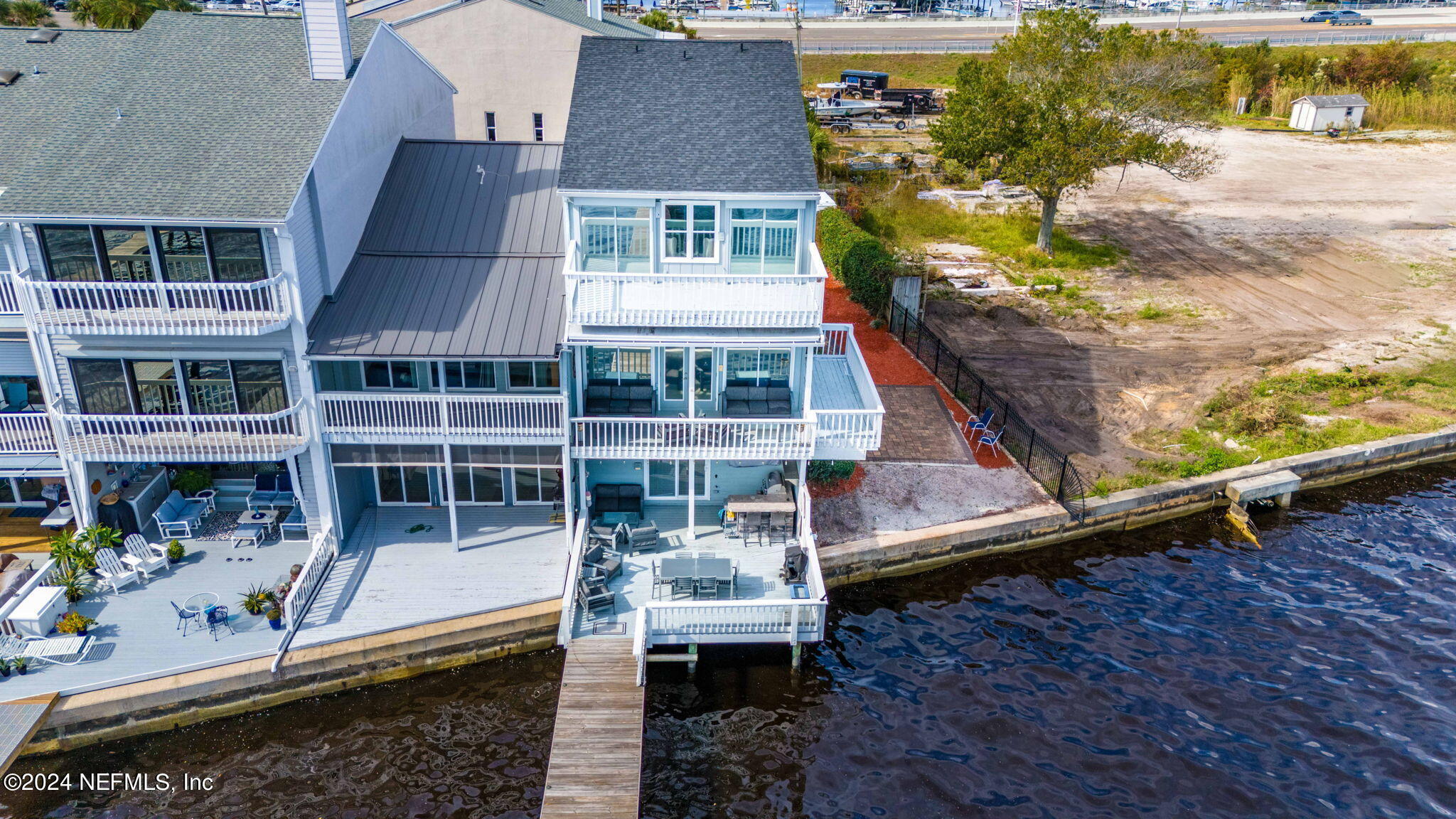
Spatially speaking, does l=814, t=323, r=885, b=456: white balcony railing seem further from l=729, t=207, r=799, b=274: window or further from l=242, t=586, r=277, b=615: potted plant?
l=242, t=586, r=277, b=615: potted plant

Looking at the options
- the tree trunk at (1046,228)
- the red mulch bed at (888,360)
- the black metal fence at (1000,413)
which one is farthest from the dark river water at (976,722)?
the tree trunk at (1046,228)

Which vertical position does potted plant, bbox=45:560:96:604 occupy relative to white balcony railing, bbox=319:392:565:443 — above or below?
below

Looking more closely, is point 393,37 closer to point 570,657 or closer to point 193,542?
point 193,542

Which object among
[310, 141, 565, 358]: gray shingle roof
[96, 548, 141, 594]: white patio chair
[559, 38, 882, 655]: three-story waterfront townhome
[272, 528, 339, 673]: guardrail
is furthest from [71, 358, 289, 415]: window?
[559, 38, 882, 655]: three-story waterfront townhome

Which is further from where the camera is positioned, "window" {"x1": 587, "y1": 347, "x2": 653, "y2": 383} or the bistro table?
"window" {"x1": 587, "y1": 347, "x2": 653, "y2": 383}

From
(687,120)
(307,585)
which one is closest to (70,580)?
(307,585)
